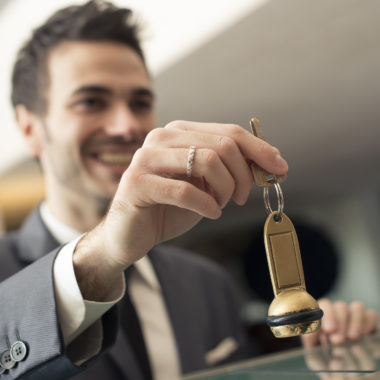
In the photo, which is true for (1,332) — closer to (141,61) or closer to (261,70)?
(141,61)

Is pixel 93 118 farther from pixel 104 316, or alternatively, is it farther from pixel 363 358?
pixel 363 358

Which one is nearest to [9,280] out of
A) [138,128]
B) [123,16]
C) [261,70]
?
[138,128]

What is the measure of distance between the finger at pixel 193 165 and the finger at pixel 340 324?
499 mm

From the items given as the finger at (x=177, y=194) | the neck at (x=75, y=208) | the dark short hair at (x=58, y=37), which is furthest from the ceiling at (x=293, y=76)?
the finger at (x=177, y=194)

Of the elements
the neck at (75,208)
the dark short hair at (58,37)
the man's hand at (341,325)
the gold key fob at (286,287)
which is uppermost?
the dark short hair at (58,37)

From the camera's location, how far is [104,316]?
2.56 ft

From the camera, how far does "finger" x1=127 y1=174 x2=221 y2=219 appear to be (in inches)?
22.5

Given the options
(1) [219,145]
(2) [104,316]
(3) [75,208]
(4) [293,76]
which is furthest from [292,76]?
(1) [219,145]

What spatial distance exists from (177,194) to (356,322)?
1.93ft

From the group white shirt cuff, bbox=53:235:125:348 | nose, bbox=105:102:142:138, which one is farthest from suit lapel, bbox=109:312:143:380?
nose, bbox=105:102:142:138

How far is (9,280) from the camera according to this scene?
76 cm

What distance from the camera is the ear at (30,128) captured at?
59.6 inches

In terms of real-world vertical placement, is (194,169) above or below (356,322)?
above

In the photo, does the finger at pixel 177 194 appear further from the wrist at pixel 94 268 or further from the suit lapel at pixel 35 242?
the suit lapel at pixel 35 242
